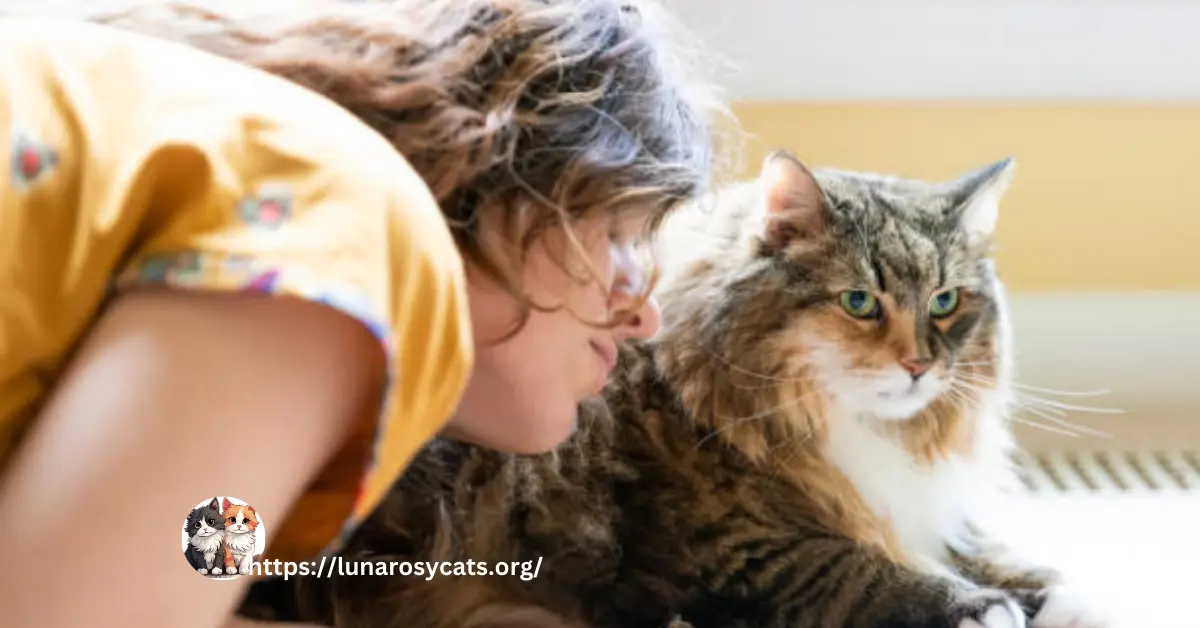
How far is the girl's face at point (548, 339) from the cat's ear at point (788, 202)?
0.75ft

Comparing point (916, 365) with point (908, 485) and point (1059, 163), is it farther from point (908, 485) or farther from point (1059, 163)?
point (1059, 163)

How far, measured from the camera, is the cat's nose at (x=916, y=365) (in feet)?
3.51

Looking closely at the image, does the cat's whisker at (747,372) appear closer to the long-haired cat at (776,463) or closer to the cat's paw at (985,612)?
the long-haired cat at (776,463)

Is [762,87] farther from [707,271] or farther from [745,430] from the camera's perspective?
[745,430]

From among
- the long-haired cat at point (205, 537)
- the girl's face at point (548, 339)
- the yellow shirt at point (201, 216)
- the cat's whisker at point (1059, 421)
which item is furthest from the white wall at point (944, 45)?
the long-haired cat at point (205, 537)

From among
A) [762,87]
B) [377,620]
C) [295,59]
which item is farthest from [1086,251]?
[295,59]

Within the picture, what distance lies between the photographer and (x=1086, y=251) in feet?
5.16

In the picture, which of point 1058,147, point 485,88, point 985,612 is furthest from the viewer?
point 1058,147

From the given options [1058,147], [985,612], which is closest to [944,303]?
[985,612]

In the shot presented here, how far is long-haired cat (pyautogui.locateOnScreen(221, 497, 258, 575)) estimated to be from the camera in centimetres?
55

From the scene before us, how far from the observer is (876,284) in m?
1.08

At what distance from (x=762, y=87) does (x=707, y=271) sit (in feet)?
1.29

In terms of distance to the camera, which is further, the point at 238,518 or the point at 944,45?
the point at 944,45

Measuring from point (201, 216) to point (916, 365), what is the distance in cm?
73
